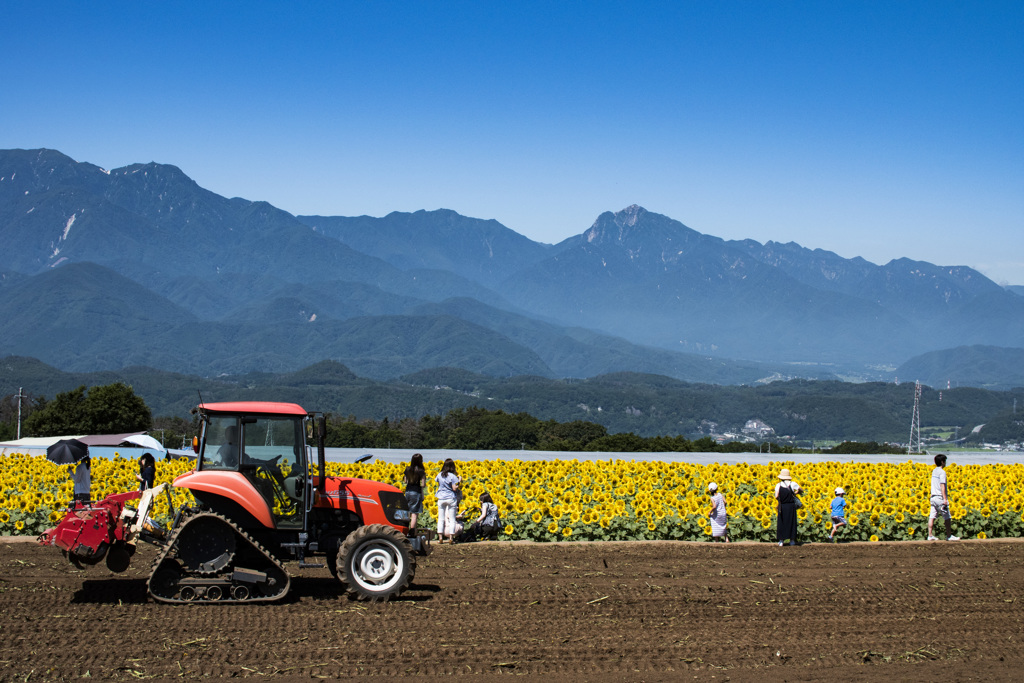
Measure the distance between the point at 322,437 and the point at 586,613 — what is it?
12.4ft

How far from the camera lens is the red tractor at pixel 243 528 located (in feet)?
34.8

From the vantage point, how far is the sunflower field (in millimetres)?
17281

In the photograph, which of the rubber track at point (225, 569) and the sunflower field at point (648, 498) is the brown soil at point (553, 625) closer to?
the rubber track at point (225, 569)

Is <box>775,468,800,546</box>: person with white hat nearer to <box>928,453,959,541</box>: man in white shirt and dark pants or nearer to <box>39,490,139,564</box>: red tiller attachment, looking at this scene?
<box>928,453,959,541</box>: man in white shirt and dark pants

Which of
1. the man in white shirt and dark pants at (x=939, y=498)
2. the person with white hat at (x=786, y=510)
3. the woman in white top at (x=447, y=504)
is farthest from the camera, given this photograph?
the man in white shirt and dark pants at (x=939, y=498)

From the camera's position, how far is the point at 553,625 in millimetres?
10555

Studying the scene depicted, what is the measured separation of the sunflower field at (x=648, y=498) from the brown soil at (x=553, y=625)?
263 centimetres

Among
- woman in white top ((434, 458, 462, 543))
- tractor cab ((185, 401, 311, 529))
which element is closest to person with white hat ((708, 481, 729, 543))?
woman in white top ((434, 458, 462, 543))

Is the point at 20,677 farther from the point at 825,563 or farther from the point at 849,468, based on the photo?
the point at 849,468

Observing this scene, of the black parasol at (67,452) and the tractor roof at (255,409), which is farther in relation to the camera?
the black parasol at (67,452)

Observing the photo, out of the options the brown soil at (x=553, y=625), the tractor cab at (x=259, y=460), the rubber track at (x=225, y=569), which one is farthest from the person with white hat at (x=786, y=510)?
the rubber track at (x=225, y=569)

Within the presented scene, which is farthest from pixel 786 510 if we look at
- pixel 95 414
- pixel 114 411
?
pixel 95 414

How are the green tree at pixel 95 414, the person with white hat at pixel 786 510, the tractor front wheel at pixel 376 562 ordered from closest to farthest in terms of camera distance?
the tractor front wheel at pixel 376 562, the person with white hat at pixel 786 510, the green tree at pixel 95 414

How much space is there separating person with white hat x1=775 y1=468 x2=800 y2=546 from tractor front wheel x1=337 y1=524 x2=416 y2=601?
788 centimetres
